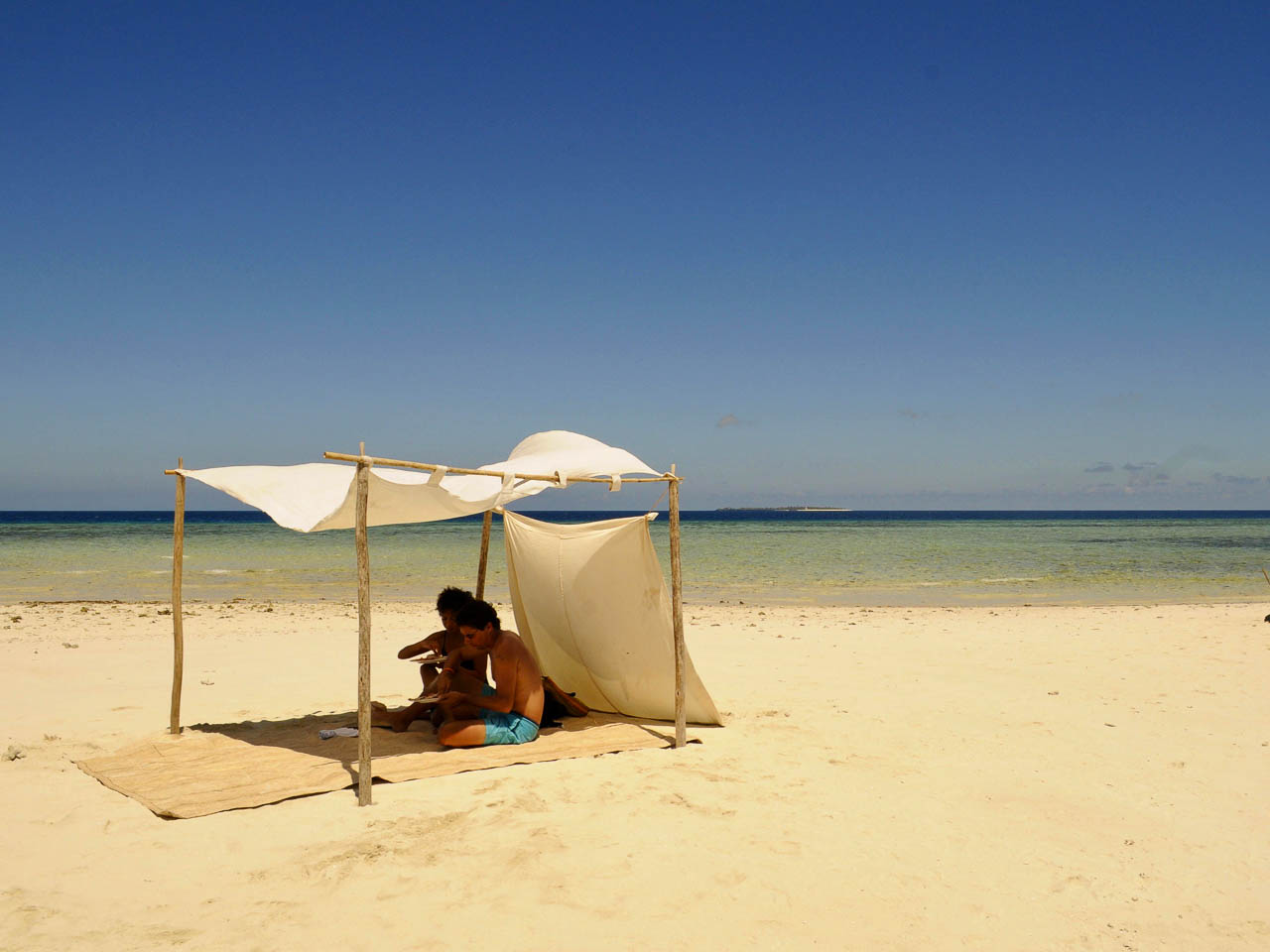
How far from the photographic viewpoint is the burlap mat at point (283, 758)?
→ 4.62 metres

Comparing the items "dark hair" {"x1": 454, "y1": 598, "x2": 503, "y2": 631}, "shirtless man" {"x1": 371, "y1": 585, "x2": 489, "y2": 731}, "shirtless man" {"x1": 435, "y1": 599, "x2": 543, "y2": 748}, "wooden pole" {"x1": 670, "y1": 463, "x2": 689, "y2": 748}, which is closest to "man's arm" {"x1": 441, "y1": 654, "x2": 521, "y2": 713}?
"shirtless man" {"x1": 435, "y1": 599, "x2": 543, "y2": 748}

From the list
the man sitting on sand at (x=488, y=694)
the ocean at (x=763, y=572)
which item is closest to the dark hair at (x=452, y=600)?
the man sitting on sand at (x=488, y=694)

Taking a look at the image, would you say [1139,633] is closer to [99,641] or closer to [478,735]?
[478,735]

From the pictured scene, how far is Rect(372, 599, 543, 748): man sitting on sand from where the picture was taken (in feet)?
18.0

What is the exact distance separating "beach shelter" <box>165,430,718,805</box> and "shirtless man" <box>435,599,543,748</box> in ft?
2.31

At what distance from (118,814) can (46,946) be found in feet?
4.56

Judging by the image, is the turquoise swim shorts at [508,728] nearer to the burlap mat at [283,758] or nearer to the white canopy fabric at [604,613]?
the burlap mat at [283,758]

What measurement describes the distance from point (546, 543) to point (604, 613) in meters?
0.66

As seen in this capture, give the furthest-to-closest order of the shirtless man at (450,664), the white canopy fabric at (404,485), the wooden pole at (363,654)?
the shirtless man at (450,664), the white canopy fabric at (404,485), the wooden pole at (363,654)

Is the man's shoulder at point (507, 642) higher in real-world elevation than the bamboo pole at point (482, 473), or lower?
lower

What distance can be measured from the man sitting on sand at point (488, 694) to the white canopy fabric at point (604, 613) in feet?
2.31

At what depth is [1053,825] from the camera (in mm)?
4320

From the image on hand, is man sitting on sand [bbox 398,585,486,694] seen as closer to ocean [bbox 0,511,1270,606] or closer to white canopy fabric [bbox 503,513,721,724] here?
Answer: white canopy fabric [bbox 503,513,721,724]

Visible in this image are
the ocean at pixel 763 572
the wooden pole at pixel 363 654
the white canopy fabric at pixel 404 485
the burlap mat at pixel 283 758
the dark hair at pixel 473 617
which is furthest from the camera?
the ocean at pixel 763 572
